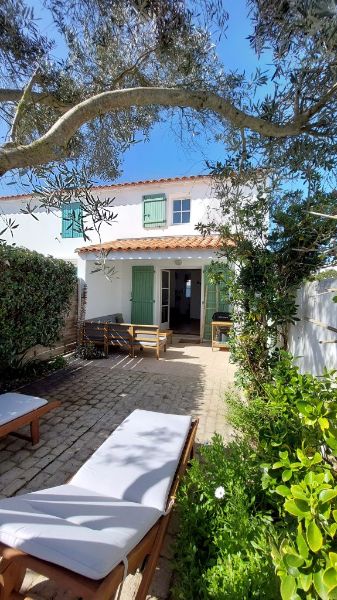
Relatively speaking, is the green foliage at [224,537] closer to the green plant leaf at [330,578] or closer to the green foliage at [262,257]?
the green plant leaf at [330,578]

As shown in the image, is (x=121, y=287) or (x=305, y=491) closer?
(x=305, y=491)

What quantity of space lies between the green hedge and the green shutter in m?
4.78

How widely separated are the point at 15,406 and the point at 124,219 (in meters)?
9.24

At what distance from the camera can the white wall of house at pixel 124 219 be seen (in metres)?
10.5

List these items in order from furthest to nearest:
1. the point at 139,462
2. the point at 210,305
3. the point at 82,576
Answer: the point at 210,305, the point at 139,462, the point at 82,576

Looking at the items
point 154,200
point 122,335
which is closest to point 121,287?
point 122,335

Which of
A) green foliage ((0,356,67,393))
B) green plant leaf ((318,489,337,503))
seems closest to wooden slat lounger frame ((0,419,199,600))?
green plant leaf ((318,489,337,503))

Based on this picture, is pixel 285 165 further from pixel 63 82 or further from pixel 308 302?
pixel 63 82

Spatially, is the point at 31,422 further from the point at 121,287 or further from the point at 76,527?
the point at 121,287

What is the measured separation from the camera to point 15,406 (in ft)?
12.4

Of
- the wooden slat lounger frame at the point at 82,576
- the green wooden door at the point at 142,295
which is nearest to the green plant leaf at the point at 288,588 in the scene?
the wooden slat lounger frame at the point at 82,576

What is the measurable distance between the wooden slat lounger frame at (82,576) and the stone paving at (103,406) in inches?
13.6

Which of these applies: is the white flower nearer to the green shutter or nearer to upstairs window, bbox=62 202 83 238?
upstairs window, bbox=62 202 83 238

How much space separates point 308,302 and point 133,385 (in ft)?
13.5
